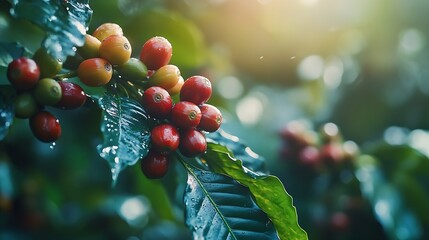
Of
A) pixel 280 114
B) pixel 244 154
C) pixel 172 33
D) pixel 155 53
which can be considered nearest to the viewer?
pixel 155 53

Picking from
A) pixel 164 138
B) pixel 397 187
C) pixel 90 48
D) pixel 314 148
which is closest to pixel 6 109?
pixel 90 48

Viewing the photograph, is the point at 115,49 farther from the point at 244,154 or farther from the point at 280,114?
the point at 280,114

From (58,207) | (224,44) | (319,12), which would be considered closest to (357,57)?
(319,12)

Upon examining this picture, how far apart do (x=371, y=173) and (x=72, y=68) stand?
7.08ft

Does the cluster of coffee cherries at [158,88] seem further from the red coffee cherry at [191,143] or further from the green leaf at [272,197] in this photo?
the green leaf at [272,197]

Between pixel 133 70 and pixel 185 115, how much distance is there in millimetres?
175

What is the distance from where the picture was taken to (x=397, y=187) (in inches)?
123

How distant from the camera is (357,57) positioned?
4.58 m

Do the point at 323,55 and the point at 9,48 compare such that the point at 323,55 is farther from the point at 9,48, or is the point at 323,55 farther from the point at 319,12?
the point at 9,48

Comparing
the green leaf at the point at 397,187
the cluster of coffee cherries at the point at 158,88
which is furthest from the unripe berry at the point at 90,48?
the green leaf at the point at 397,187

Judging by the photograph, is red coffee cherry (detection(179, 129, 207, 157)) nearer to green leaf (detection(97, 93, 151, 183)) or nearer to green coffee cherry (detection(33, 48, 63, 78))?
green leaf (detection(97, 93, 151, 183))

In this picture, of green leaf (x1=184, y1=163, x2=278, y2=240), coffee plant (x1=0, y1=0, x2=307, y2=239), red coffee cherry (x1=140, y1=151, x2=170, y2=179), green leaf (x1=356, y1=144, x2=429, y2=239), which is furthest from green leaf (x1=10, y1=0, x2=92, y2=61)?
green leaf (x1=356, y1=144, x2=429, y2=239)

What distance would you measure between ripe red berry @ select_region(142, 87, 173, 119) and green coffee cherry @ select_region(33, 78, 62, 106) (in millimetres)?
200

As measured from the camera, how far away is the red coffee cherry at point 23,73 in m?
1.22
